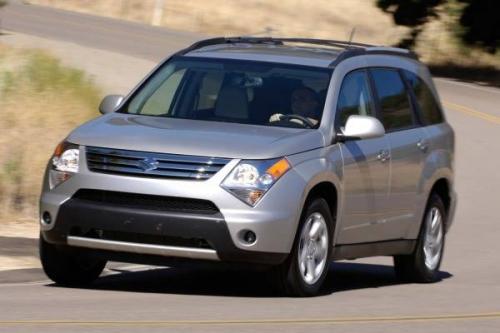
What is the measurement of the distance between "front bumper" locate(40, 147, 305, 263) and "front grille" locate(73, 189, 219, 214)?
0.05m

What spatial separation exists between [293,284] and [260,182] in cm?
89

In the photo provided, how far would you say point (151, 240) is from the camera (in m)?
9.77

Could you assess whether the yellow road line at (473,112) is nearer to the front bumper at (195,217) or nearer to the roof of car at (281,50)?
the roof of car at (281,50)

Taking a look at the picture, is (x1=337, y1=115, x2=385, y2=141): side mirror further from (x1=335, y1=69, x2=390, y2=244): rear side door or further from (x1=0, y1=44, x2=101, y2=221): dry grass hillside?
(x1=0, y1=44, x2=101, y2=221): dry grass hillside

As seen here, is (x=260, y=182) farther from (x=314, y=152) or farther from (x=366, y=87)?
(x=366, y=87)

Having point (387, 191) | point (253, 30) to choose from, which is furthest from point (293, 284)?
point (253, 30)

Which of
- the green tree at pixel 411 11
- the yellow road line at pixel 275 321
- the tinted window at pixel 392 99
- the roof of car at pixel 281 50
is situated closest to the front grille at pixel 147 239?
the yellow road line at pixel 275 321

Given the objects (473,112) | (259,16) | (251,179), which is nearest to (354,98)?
(251,179)

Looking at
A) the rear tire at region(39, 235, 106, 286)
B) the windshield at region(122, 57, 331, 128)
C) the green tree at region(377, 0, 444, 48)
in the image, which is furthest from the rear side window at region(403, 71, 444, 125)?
the green tree at region(377, 0, 444, 48)

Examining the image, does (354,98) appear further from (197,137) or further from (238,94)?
(197,137)

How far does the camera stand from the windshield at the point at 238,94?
1072cm

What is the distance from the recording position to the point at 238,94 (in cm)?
1085

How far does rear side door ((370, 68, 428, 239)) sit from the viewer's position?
1151 cm

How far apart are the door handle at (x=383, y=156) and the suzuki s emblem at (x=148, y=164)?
7.23ft
